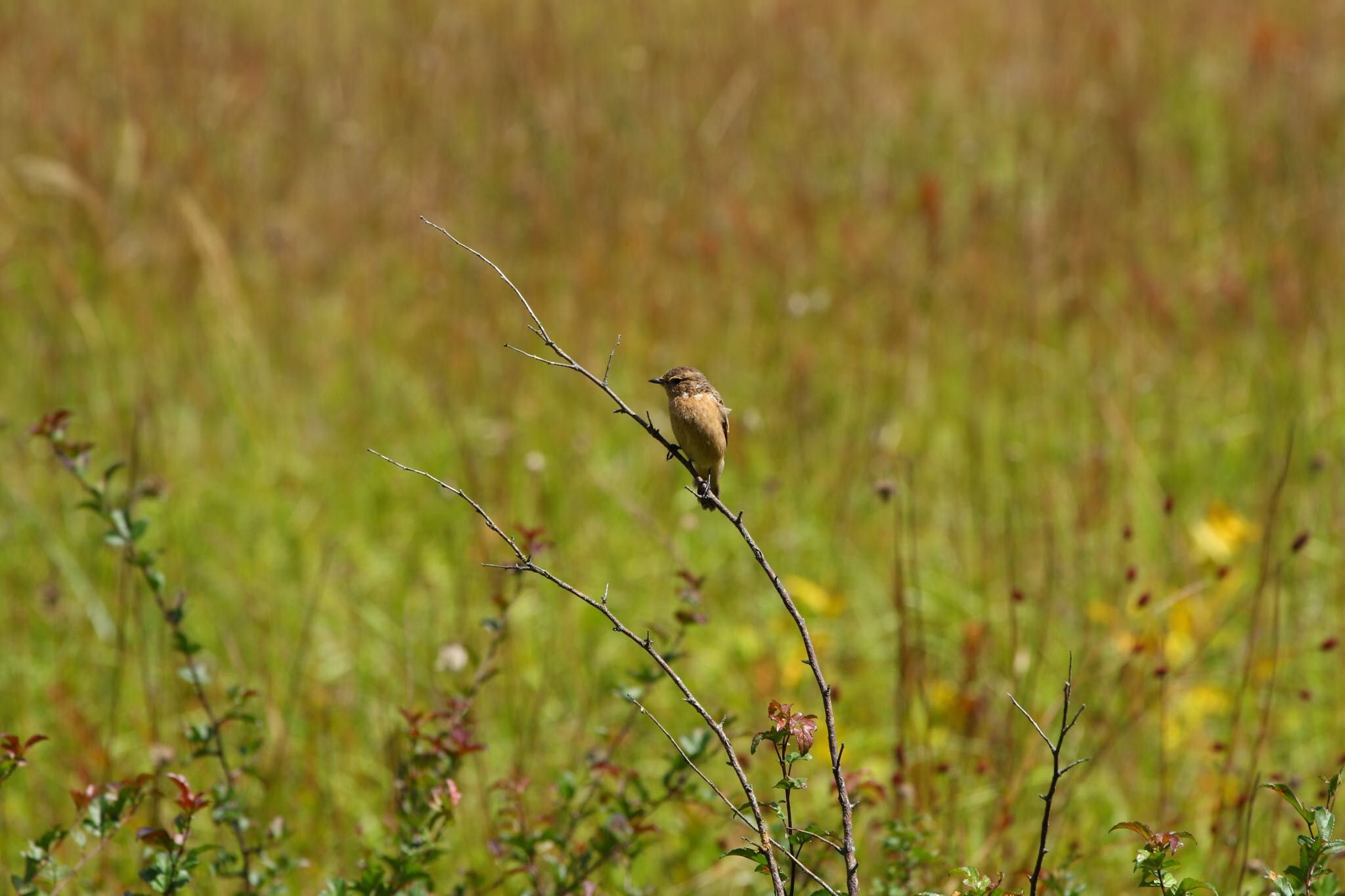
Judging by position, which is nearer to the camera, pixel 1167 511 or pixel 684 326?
pixel 1167 511

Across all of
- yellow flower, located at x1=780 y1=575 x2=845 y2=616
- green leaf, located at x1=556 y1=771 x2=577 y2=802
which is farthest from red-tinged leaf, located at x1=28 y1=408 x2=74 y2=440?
yellow flower, located at x1=780 y1=575 x2=845 y2=616

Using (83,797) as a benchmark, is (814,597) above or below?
above

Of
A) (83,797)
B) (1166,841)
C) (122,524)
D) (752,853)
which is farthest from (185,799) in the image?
(1166,841)

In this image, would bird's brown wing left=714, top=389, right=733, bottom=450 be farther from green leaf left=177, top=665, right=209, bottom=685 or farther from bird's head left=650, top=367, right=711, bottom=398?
green leaf left=177, top=665, right=209, bottom=685

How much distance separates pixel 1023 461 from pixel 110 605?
2871mm

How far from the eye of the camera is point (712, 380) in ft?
16.2

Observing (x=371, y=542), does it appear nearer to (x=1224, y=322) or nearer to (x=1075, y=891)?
(x=1075, y=891)

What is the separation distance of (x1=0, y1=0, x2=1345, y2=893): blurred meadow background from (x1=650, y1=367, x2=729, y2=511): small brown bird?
30 centimetres

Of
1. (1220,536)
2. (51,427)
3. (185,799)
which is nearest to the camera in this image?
(185,799)

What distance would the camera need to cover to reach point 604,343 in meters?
5.32

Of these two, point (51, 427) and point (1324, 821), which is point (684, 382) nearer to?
point (51, 427)

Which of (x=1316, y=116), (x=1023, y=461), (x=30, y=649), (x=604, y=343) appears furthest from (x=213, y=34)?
(x=1316, y=116)

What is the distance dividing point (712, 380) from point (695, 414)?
7.22ft

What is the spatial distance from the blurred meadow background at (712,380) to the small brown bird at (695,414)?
0.30m
